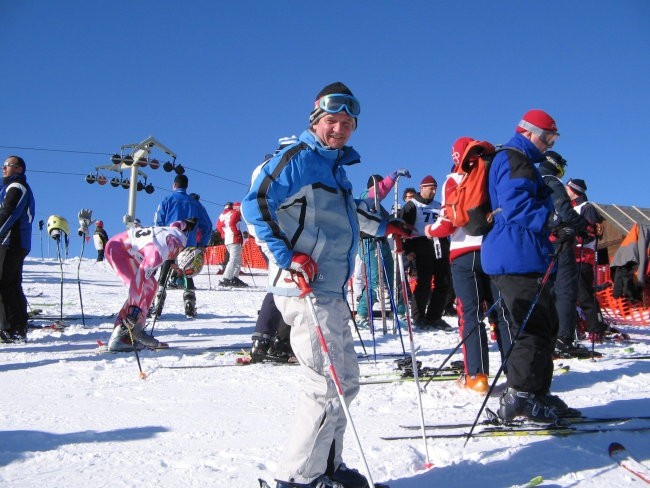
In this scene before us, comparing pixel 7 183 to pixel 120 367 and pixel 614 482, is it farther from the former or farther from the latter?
pixel 614 482

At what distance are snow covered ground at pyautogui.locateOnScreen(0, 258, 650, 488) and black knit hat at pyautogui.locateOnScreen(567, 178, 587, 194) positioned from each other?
1.81m

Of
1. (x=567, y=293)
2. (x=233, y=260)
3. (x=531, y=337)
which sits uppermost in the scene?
(x=233, y=260)

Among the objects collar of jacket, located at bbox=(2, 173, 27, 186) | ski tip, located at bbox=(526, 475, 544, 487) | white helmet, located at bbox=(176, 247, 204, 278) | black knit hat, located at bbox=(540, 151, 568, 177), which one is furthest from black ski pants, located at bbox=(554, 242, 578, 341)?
collar of jacket, located at bbox=(2, 173, 27, 186)

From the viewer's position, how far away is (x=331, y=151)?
2.61 metres

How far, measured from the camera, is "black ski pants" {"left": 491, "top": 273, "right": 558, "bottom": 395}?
3312 millimetres

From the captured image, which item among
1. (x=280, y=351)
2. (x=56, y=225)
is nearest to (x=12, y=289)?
(x=56, y=225)

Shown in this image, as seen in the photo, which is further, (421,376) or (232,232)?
(232,232)

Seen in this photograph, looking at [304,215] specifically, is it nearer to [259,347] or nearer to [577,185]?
[259,347]

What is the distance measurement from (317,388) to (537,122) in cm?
230

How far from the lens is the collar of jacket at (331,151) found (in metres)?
2.59

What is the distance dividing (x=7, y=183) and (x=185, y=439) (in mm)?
4794

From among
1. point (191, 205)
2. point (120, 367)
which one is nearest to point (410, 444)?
point (120, 367)

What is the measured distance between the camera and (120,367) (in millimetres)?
5090

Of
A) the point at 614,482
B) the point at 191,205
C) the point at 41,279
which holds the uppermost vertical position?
the point at 191,205
